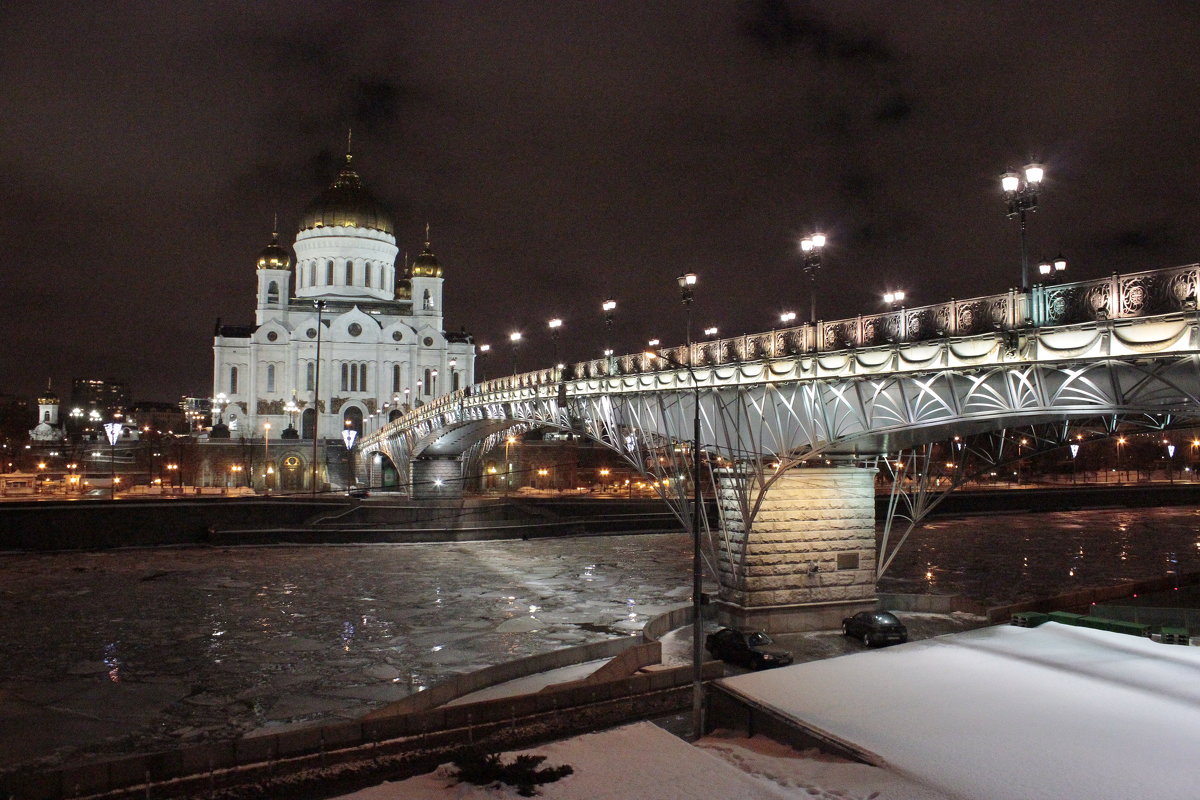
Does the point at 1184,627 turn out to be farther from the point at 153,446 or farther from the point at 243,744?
the point at 153,446

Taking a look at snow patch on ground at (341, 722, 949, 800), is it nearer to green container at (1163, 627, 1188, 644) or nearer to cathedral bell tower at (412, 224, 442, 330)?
green container at (1163, 627, 1188, 644)

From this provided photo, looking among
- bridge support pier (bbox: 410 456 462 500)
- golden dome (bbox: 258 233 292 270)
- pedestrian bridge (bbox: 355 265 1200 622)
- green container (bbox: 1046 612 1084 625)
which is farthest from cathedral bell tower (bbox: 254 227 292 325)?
green container (bbox: 1046 612 1084 625)

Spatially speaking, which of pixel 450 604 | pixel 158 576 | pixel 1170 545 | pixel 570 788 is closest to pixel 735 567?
pixel 450 604

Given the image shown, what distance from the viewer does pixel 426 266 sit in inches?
3971

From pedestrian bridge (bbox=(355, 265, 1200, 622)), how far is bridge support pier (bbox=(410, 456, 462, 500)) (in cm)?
3034

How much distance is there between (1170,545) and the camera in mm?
52031

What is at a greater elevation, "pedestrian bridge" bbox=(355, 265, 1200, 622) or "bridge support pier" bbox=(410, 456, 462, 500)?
"pedestrian bridge" bbox=(355, 265, 1200, 622)

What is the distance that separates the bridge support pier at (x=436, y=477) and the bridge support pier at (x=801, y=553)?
42250 mm

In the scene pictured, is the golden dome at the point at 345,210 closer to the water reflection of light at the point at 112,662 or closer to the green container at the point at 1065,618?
the water reflection of light at the point at 112,662

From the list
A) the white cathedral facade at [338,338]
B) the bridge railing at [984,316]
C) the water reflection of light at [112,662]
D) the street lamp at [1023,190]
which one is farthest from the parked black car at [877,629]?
the white cathedral facade at [338,338]

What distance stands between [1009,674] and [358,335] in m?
81.7


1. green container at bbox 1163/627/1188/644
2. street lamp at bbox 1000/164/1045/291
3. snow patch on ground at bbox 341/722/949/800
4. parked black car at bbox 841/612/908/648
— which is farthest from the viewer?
parked black car at bbox 841/612/908/648

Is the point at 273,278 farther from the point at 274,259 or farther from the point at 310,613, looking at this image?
the point at 310,613

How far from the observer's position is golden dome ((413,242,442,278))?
330ft
